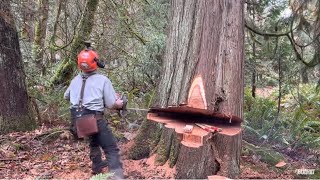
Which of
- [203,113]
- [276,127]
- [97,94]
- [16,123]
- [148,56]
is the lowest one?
[276,127]

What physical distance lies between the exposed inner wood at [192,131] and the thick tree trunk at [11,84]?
3.74 meters

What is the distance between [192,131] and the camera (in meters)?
3.92

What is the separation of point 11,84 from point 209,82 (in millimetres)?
4317

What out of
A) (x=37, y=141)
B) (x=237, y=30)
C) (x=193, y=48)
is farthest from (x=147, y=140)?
(x=37, y=141)

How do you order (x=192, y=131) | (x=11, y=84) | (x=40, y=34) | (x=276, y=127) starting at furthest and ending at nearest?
1. (x=40, y=34)
2. (x=276, y=127)
3. (x=11, y=84)
4. (x=192, y=131)

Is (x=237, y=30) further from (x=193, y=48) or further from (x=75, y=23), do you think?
(x=75, y=23)

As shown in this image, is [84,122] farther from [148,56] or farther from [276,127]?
[276,127]

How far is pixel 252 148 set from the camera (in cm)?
625

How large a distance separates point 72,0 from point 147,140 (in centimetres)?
516

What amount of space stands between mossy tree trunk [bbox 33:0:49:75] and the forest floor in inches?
102

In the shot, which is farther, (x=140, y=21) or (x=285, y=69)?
(x=140, y=21)

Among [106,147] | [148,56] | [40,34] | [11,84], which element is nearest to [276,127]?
[148,56]

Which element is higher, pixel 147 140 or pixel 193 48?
pixel 193 48

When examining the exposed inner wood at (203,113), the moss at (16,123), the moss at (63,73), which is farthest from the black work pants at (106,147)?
the moss at (63,73)
